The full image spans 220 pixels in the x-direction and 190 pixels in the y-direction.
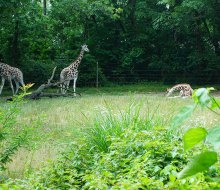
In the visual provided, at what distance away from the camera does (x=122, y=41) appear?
837 inches

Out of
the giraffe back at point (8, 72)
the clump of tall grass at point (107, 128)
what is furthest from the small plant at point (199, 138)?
the giraffe back at point (8, 72)

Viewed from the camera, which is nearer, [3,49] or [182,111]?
[182,111]

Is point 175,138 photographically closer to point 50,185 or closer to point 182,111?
point 50,185

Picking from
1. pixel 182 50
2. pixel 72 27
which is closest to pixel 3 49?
pixel 72 27

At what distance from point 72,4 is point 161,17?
3893mm

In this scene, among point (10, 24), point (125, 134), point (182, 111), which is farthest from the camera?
point (10, 24)

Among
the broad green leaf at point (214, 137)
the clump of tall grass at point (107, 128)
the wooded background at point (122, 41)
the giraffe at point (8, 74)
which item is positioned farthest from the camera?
the wooded background at point (122, 41)

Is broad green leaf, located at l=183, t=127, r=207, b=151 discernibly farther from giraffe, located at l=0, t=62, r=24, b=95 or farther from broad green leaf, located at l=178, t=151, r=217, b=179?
giraffe, located at l=0, t=62, r=24, b=95

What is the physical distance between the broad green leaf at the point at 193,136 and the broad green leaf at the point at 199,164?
0.04m

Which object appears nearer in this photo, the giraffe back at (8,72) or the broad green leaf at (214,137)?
the broad green leaf at (214,137)

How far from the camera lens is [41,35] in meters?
19.6

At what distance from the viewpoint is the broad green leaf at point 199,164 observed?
3.23 feet

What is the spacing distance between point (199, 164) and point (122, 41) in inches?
806

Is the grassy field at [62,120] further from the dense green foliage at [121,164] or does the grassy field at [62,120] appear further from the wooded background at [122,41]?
the wooded background at [122,41]
